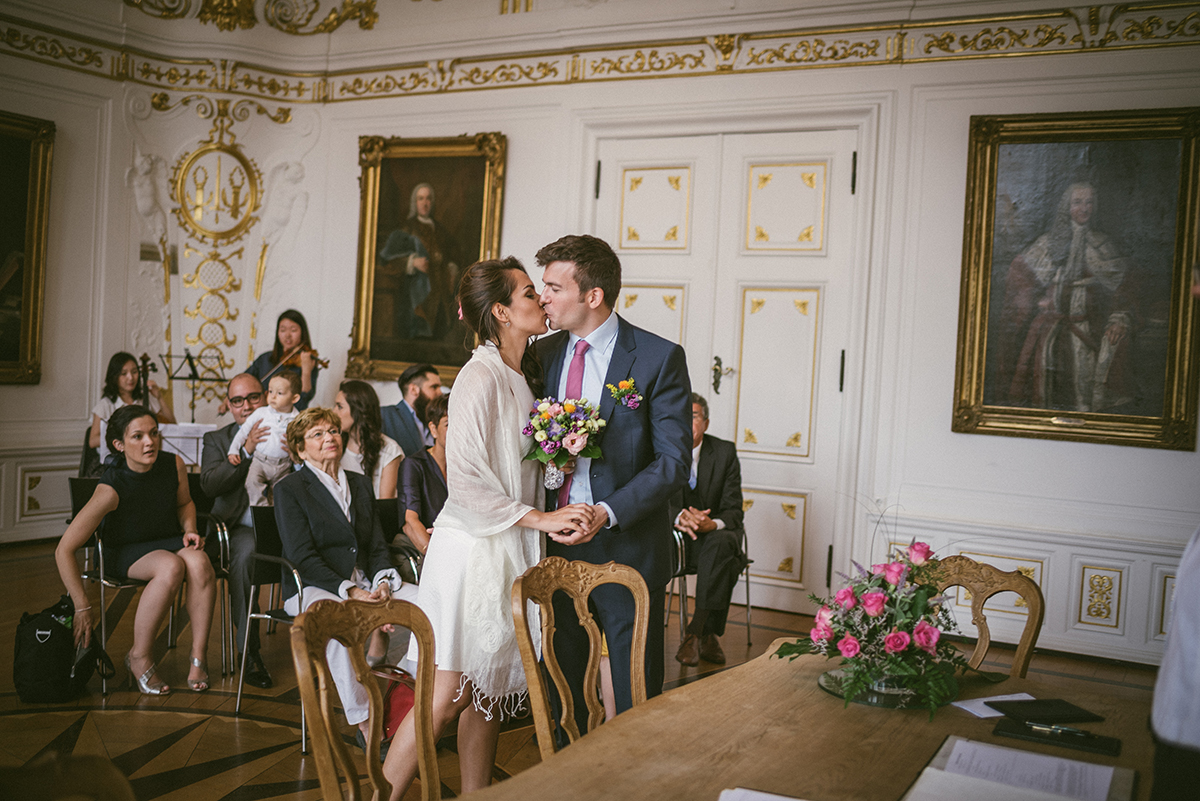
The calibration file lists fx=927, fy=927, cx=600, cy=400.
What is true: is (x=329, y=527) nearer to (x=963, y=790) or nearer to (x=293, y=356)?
(x=963, y=790)

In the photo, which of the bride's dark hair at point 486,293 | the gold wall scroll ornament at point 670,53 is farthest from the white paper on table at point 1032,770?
the gold wall scroll ornament at point 670,53

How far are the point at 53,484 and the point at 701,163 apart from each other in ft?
18.7

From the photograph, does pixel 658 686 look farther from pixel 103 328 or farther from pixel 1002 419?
pixel 103 328

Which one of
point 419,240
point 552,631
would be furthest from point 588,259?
point 419,240

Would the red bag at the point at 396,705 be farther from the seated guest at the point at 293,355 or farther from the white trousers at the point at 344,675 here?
the seated guest at the point at 293,355

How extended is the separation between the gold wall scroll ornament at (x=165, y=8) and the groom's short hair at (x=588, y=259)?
6.68m

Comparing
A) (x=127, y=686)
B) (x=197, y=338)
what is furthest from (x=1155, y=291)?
(x=197, y=338)

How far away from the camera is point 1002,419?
5.93 metres

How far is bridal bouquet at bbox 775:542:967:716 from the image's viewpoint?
6.68 ft

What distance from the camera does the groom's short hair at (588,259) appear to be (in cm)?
278

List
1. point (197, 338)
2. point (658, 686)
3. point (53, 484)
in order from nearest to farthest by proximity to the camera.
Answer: point (658, 686), point (53, 484), point (197, 338)

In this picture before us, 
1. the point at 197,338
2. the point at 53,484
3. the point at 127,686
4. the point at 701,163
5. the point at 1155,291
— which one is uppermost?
the point at 701,163

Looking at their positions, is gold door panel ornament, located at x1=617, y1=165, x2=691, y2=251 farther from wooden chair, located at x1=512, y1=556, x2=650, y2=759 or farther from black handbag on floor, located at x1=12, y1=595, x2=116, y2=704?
wooden chair, located at x1=512, y1=556, x2=650, y2=759

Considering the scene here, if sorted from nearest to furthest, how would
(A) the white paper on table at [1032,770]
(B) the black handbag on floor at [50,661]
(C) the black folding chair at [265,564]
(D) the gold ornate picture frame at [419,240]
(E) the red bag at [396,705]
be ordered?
(A) the white paper on table at [1032,770]
(E) the red bag at [396,705]
(B) the black handbag on floor at [50,661]
(C) the black folding chair at [265,564]
(D) the gold ornate picture frame at [419,240]
